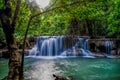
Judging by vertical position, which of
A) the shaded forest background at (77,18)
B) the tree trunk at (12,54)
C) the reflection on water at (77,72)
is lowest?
the reflection on water at (77,72)

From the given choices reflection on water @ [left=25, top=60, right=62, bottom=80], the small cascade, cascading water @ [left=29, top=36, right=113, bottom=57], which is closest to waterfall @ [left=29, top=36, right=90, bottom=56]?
cascading water @ [left=29, top=36, right=113, bottom=57]

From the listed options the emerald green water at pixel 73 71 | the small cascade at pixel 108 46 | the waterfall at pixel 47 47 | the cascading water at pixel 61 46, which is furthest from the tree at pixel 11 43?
the small cascade at pixel 108 46

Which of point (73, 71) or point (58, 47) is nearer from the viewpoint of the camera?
point (73, 71)

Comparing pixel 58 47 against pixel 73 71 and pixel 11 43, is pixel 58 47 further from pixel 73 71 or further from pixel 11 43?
pixel 11 43

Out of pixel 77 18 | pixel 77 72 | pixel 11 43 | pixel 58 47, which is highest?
pixel 77 18

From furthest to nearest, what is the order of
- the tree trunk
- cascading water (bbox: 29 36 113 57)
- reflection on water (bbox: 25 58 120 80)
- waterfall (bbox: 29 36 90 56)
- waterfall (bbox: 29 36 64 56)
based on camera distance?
waterfall (bbox: 29 36 64 56)
waterfall (bbox: 29 36 90 56)
cascading water (bbox: 29 36 113 57)
reflection on water (bbox: 25 58 120 80)
the tree trunk

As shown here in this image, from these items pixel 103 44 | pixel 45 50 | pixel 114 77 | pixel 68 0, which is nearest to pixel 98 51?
pixel 103 44

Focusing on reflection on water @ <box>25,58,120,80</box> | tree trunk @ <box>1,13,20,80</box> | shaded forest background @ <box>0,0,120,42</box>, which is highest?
shaded forest background @ <box>0,0,120,42</box>

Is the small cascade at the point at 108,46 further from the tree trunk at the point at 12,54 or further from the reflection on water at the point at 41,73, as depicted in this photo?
the tree trunk at the point at 12,54

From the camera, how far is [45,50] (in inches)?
1029

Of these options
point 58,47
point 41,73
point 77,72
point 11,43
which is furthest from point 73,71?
point 58,47

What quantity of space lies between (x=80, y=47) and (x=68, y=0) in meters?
17.3

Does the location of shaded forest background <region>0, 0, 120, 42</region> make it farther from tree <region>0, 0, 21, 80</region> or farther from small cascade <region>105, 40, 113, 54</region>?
tree <region>0, 0, 21, 80</region>

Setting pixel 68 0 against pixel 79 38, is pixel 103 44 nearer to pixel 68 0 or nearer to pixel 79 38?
pixel 79 38
